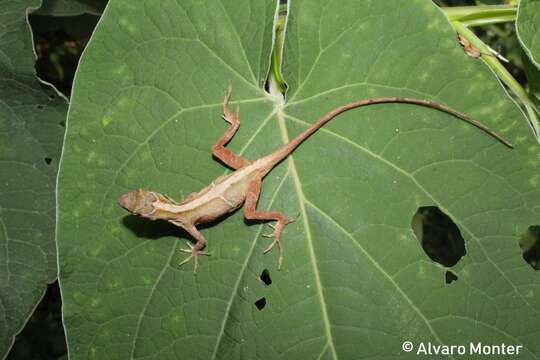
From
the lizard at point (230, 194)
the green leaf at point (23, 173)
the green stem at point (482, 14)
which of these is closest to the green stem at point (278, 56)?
the lizard at point (230, 194)

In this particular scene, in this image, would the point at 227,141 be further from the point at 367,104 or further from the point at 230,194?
the point at 367,104

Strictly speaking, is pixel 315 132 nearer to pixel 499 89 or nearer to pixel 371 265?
pixel 371 265

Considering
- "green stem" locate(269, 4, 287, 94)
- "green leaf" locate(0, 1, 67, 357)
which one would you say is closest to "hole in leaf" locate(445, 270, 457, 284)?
"green stem" locate(269, 4, 287, 94)

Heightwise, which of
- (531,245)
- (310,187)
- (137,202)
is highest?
(310,187)

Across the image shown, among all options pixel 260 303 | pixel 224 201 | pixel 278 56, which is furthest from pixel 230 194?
pixel 278 56

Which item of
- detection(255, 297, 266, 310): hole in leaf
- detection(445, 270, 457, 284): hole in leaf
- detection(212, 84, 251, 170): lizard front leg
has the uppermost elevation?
detection(212, 84, 251, 170): lizard front leg

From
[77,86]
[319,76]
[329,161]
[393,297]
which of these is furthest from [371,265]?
[77,86]

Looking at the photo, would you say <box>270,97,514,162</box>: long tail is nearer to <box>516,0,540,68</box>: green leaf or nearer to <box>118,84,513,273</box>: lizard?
<box>118,84,513,273</box>: lizard
